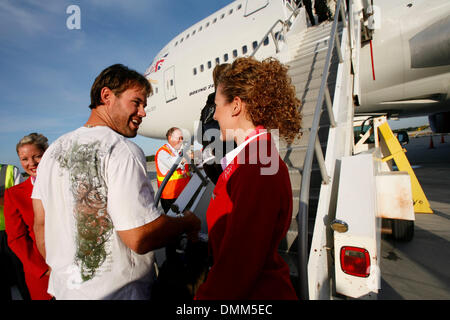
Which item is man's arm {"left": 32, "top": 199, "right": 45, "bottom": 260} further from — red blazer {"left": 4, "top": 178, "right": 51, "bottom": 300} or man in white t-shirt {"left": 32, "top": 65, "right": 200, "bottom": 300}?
red blazer {"left": 4, "top": 178, "right": 51, "bottom": 300}

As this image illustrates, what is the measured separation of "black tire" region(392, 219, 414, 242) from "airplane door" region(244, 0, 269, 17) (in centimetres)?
783

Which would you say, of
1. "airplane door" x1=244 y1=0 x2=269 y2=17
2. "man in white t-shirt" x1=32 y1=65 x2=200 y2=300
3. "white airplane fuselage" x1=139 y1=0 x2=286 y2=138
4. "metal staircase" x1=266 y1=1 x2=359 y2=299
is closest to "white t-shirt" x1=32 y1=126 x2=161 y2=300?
"man in white t-shirt" x1=32 y1=65 x2=200 y2=300

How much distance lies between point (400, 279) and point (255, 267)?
8.48 feet

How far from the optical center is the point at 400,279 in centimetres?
234

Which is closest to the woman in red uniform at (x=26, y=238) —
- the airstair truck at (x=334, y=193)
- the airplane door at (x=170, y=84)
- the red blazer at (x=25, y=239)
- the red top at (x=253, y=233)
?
the red blazer at (x=25, y=239)

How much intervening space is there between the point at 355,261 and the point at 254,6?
30.5 feet

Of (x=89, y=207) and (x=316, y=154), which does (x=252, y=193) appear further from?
(x=316, y=154)

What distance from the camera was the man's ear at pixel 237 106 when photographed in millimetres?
1067

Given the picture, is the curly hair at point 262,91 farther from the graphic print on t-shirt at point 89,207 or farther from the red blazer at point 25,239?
the red blazer at point 25,239

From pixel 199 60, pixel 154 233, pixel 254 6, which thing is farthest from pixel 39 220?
pixel 254 6

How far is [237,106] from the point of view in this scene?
3.53 feet

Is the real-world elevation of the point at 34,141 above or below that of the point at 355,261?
above

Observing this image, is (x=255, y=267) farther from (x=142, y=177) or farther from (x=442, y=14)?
(x=442, y=14)
